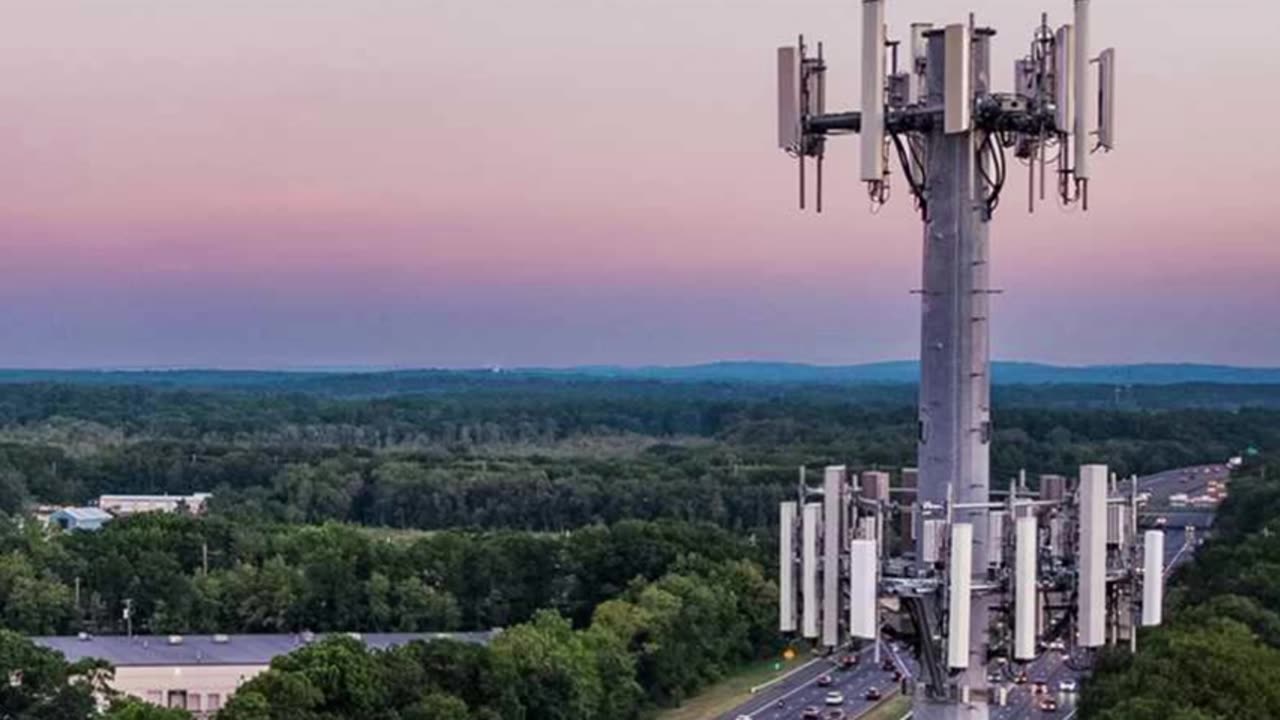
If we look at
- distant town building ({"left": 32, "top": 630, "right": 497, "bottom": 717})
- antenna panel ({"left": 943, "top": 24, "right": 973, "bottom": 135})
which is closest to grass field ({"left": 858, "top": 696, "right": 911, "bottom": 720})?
distant town building ({"left": 32, "top": 630, "right": 497, "bottom": 717})

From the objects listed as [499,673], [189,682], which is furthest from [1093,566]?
[189,682]

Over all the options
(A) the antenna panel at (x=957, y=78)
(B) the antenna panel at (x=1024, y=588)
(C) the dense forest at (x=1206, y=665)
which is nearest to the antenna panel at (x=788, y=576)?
(B) the antenna panel at (x=1024, y=588)

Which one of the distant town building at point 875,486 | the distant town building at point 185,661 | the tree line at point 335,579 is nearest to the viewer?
the distant town building at point 875,486

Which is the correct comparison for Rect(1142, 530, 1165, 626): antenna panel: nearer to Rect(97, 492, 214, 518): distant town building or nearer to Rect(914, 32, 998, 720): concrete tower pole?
Rect(914, 32, 998, 720): concrete tower pole

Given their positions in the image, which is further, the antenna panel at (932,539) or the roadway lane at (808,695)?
the roadway lane at (808,695)

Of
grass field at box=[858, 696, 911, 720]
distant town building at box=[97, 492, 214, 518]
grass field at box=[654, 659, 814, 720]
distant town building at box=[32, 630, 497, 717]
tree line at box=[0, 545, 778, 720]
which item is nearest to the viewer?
tree line at box=[0, 545, 778, 720]

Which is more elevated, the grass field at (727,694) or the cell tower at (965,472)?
the cell tower at (965,472)

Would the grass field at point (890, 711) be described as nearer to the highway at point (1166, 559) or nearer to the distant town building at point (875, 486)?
the highway at point (1166, 559)
